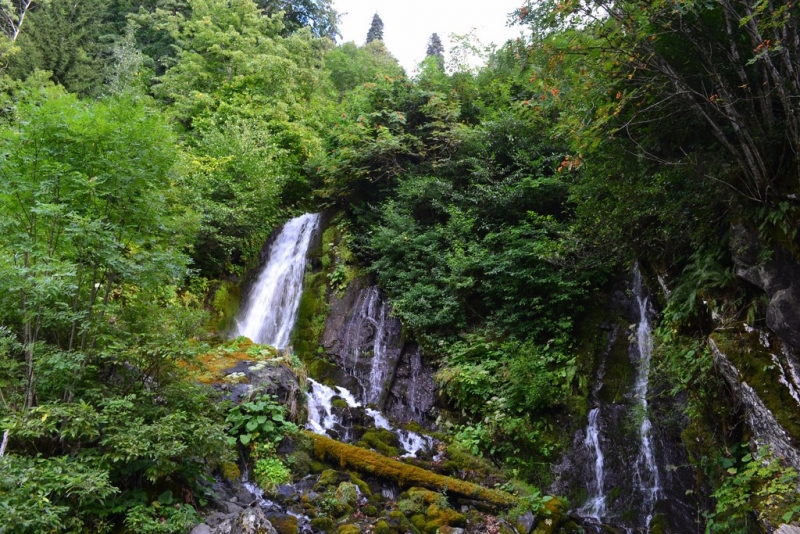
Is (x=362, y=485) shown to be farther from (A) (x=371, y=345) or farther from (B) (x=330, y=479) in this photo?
(A) (x=371, y=345)

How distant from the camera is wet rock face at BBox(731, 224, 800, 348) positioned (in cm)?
464

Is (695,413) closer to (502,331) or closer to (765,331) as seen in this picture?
(765,331)

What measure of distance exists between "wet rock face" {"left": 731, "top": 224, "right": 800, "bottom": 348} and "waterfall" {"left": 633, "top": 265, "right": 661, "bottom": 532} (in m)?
2.44

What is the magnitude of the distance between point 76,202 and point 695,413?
7594 millimetres

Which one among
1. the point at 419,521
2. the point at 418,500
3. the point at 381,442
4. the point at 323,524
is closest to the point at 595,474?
the point at 418,500

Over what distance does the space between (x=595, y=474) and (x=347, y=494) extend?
390cm

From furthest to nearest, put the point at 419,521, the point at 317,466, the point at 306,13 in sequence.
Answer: the point at 306,13
the point at 317,466
the point at 419,521

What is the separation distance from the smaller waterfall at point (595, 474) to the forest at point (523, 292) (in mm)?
125

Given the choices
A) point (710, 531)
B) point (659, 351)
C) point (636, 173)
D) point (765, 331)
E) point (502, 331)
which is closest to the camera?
point (765, 331)

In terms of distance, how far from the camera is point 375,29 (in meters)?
44.6

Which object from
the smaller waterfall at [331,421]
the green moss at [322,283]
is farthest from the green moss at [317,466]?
the green moss at [322,283]

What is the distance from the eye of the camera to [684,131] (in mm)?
5848

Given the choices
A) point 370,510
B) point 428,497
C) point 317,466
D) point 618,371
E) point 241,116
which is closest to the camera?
point 370,510

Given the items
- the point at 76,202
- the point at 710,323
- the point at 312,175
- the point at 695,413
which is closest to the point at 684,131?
the point at 710,323
